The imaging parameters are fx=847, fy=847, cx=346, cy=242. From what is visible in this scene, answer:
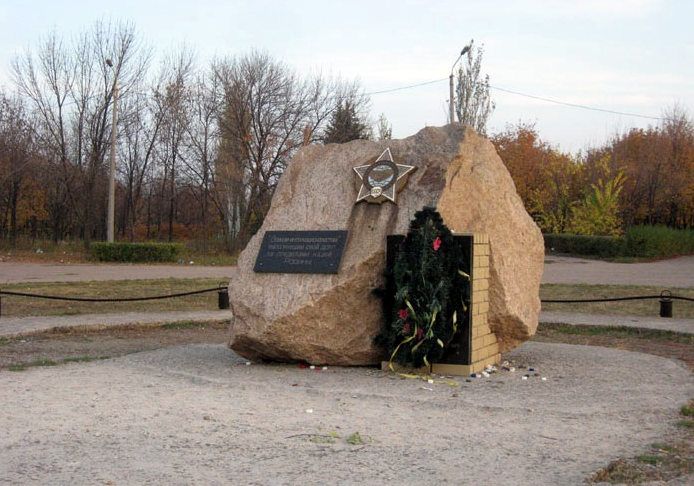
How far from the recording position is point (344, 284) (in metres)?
8.54

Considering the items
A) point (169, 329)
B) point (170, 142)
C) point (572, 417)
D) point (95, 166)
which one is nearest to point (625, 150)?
point (170, 142)

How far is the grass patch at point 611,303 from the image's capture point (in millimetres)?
15484

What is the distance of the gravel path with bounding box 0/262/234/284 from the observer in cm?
2262

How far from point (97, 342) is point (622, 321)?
8.08 m

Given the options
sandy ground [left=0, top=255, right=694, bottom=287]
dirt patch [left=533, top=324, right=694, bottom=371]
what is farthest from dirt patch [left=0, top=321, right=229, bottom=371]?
sandy ground [left=0, top=255, right=694, bottom=287]

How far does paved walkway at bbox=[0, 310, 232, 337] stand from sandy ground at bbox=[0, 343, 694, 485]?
3432 mm

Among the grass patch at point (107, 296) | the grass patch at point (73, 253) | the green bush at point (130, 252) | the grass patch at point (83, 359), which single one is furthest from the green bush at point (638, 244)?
the grass patch at point (83, 359)

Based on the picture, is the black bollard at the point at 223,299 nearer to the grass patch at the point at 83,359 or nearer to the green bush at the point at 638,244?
the grass patch at the point at 83,359

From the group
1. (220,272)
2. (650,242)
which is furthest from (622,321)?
(650,242)

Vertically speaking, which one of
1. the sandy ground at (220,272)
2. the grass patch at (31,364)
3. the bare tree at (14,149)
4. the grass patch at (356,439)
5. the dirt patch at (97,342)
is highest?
the bare tree at (14,149)

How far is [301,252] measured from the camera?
9055 millimetres

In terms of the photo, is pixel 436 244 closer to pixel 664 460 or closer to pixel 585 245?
pixel 664 460

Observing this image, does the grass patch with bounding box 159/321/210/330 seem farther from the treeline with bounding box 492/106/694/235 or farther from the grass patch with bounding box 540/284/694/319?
the treeline with bounding box 492/106/694/235

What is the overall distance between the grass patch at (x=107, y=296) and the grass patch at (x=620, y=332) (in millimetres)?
6262
